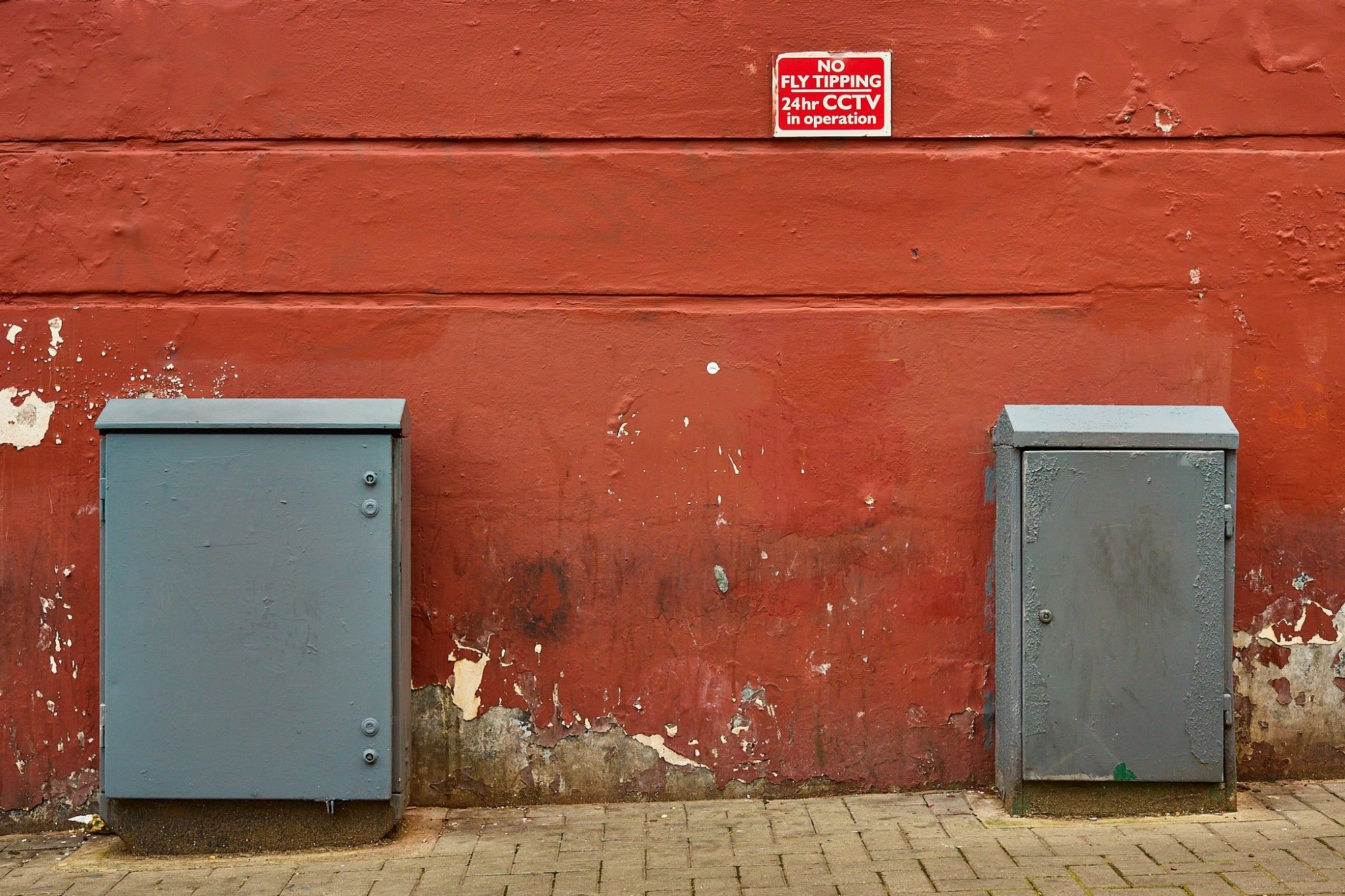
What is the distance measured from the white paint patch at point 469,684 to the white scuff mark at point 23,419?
1898 mm

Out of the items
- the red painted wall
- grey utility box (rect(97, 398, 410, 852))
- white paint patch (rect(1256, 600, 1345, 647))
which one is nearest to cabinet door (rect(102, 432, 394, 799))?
grey utility box (rect(97, 398, 410, 852))

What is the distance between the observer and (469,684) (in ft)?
16.1

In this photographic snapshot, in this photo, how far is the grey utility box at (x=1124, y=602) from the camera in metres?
4.53

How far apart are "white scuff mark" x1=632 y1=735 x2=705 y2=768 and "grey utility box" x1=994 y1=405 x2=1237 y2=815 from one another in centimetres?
130

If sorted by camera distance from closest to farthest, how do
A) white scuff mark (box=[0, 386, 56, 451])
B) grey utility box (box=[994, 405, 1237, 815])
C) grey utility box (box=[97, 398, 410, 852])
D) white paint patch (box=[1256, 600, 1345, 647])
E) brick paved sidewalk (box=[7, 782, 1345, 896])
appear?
Answer: brick paved sidewalk (box=[7, 782, 1345, 896]) → grey utility box (box=[97, 398, 410, 852]) → grey utility box (box=[994, 405, 1237, 815]) → white scuff mark (box=[0, 386, 56, 451]) → white paint patch (box=[1256, 600, 1345, 647])

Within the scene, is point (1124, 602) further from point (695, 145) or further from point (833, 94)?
point (695, 145)

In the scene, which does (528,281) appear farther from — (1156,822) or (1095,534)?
(1156,822)

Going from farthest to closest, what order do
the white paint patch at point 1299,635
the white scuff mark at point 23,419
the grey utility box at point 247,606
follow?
the white paint patch at point 1299,635 → the white scuff mark at point 23,419 → the grey utility box at point 247,606

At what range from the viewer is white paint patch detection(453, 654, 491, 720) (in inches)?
193

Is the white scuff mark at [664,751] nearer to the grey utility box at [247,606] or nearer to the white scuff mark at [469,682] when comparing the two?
the white scuff mark at [469,682]

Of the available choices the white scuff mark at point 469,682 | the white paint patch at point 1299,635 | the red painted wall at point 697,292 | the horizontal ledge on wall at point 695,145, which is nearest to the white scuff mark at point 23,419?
the red painted wall at point 697,292

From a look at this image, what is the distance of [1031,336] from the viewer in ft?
16.2

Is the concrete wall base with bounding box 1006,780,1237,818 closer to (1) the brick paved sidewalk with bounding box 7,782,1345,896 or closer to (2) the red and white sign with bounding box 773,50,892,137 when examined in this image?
(1) the brick paved sidewalk with bounding box 7,782,1345,896

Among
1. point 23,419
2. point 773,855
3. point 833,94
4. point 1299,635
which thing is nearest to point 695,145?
point 833,94
